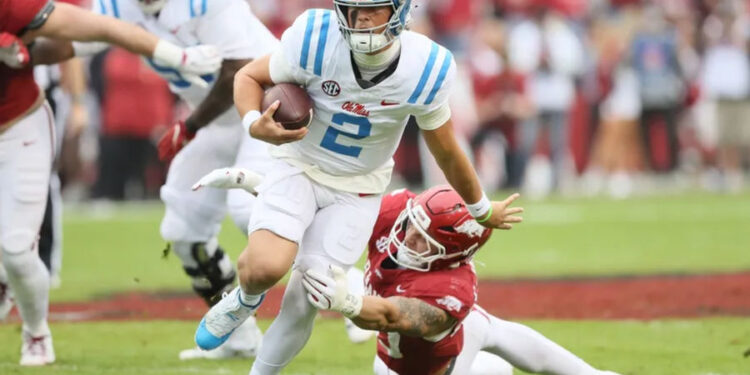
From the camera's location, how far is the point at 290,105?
5.20 metres

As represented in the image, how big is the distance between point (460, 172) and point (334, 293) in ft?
2.65

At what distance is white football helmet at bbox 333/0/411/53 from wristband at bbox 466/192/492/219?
0.74 m

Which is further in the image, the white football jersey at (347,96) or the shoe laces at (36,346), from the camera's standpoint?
the shoe laces at (36,346)

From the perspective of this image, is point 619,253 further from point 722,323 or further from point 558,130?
point 558,130

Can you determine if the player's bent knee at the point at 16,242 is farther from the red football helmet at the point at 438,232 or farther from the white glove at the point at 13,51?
the red football helmet at the point at 438,232

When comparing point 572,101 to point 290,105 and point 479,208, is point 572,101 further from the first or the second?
point 290,105

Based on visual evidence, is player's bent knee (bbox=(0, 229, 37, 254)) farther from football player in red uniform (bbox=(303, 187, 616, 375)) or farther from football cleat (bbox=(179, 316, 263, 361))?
football player in red uniform (bbox=(303, 187, 616, 375))

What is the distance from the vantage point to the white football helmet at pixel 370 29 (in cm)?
514

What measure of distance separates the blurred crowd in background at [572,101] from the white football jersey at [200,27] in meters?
7.72

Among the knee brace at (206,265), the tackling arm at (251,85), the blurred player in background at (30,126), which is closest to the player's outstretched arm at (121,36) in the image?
the blurred player in background at (30,126)

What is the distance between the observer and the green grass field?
6.57 meters

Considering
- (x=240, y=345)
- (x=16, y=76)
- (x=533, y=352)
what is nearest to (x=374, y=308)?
(x=533, y=352)

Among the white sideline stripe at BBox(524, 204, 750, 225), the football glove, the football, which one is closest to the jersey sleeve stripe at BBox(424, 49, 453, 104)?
the football

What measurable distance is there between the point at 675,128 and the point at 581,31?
182cm
